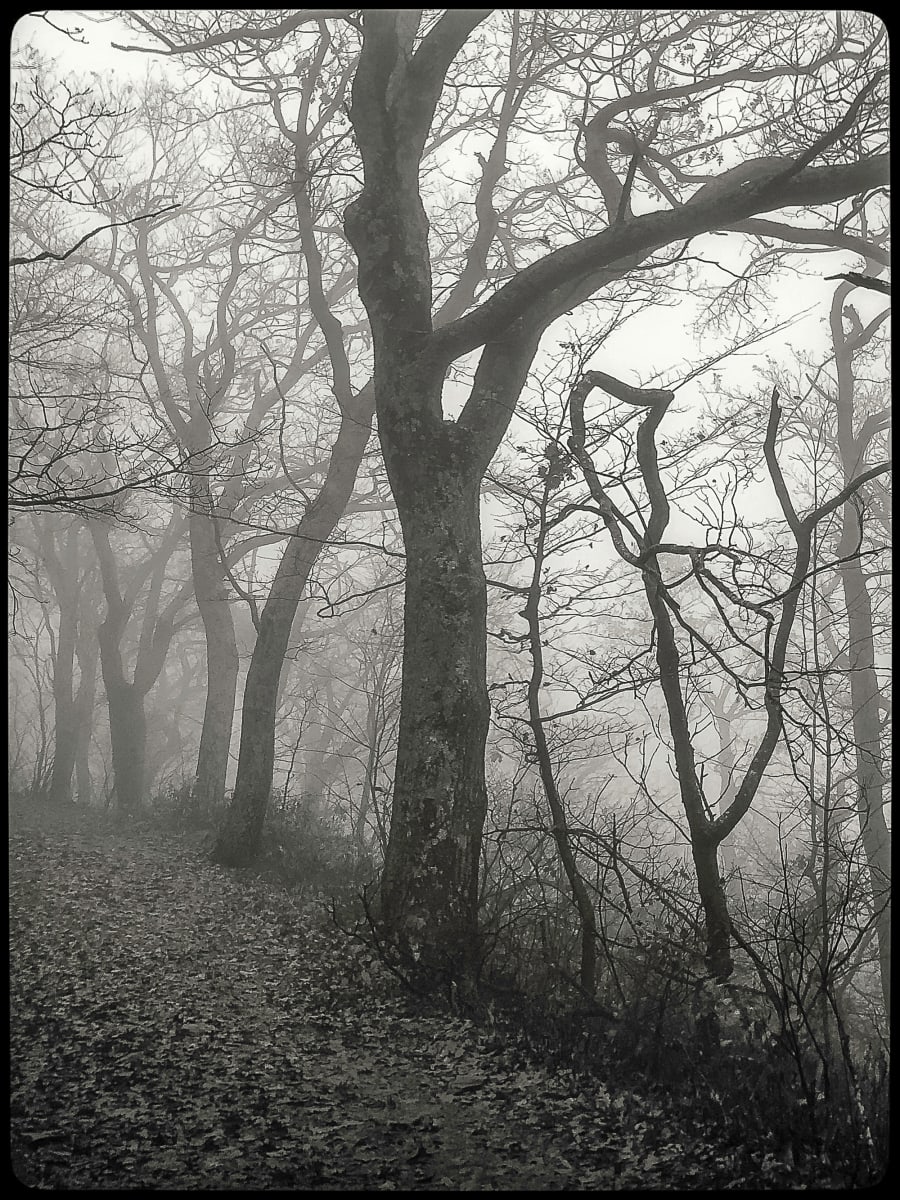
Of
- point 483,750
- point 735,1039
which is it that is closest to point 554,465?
point 483,750

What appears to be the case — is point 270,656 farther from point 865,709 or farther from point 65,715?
point 65,715

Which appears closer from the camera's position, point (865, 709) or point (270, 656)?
point (270, 656)

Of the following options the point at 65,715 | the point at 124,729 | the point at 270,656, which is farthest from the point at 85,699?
the point at 270,656

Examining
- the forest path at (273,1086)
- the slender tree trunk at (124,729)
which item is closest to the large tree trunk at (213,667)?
the slender tree trunk at (124,729)

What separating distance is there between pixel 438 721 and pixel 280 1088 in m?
2.32

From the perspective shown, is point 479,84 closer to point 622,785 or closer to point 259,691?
point 259,691

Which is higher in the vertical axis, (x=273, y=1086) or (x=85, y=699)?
(x=85, y=699)

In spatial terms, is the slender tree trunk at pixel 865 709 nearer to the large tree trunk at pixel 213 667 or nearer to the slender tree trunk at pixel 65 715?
the large tree trunk at pixel 213 667

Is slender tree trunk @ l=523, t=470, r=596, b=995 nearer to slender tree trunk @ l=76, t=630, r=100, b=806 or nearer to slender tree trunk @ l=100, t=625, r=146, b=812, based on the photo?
slender tree trunk @ l=100, t=625, r=146, b=812

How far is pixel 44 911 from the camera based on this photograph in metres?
6.96

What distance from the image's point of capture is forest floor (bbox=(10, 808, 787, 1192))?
3230 millimetres

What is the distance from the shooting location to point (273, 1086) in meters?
3.91

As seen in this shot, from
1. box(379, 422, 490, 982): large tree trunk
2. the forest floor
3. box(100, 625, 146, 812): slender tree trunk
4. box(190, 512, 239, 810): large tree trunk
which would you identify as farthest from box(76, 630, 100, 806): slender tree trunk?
box(379, 422, 490, 982): large tree trunk

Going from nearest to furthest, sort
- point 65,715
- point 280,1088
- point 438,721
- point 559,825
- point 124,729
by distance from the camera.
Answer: point 280,1088
point 559,825
point 438,721
point 124,729
point 65,715
